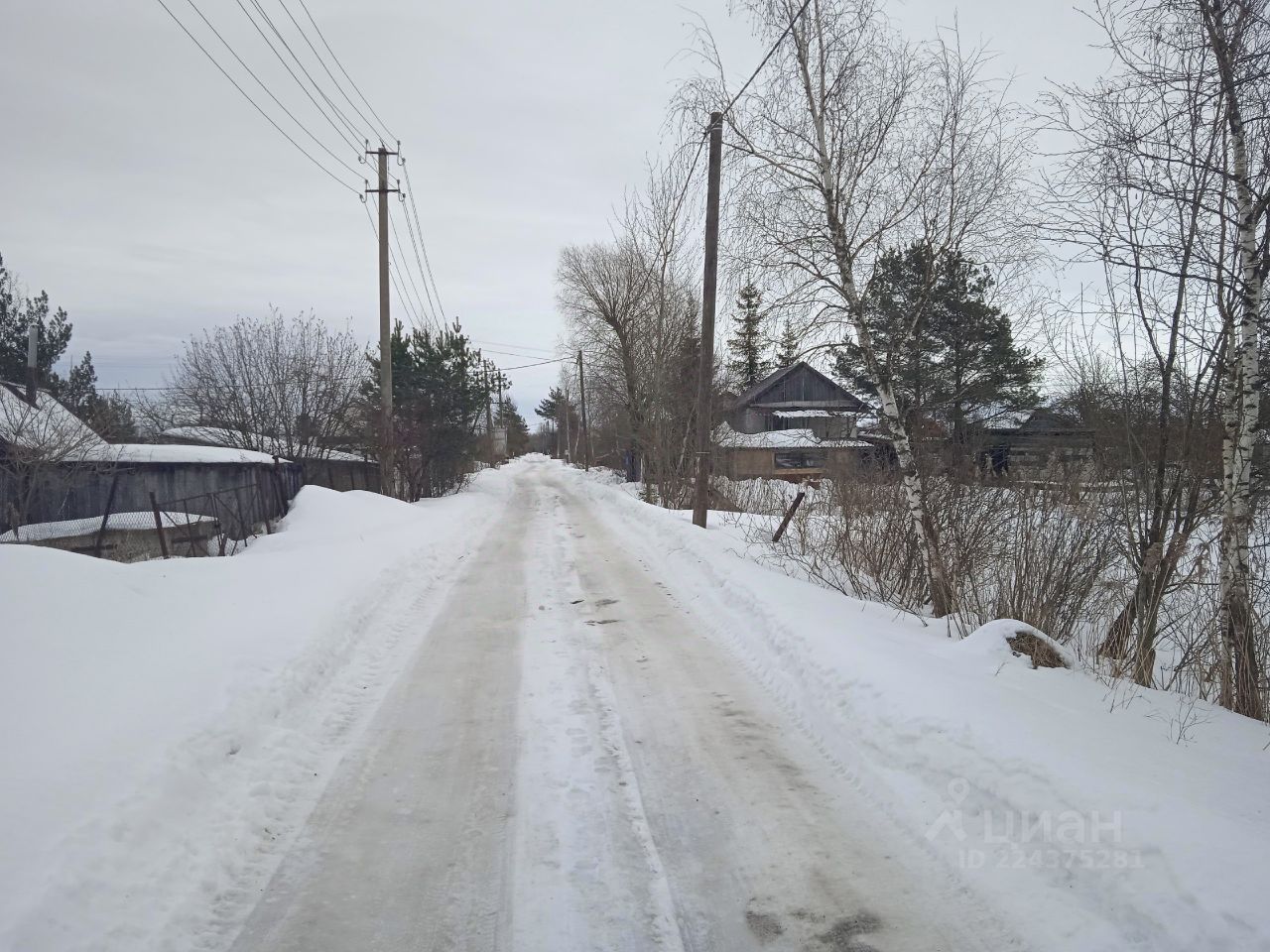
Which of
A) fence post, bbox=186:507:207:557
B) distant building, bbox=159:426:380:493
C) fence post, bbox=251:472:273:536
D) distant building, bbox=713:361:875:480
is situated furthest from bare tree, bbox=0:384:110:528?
distant building, bbox=713:361:875:480

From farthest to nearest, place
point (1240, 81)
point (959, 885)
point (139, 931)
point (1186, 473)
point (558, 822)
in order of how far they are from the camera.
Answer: point (1186, 473) < point (1240, 81) < point (558, 822) < point (959, 885) < point (139, 931)

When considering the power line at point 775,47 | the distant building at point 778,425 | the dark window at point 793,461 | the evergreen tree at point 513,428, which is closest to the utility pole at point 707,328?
the power line at point 775,47

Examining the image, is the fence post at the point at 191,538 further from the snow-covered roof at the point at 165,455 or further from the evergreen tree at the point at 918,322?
the evergreen tree at the point at 918,322

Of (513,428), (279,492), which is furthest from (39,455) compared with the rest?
(513,428)

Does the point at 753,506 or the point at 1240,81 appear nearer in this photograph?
the point at 1240,81

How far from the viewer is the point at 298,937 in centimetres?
305

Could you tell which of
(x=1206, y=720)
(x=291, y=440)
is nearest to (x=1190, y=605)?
(x=1206, y=720)

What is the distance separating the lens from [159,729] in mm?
4383

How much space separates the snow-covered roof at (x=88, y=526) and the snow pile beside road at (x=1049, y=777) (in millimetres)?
10769

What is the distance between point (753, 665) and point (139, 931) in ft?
16.1

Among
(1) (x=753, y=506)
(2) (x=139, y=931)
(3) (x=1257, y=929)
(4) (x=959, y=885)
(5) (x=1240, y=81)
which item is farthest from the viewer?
(1) (x=753, y=506)

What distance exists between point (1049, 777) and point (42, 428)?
16.0 m

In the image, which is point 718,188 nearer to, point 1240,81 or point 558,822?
point 1240,81

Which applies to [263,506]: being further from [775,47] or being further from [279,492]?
[775,47]
